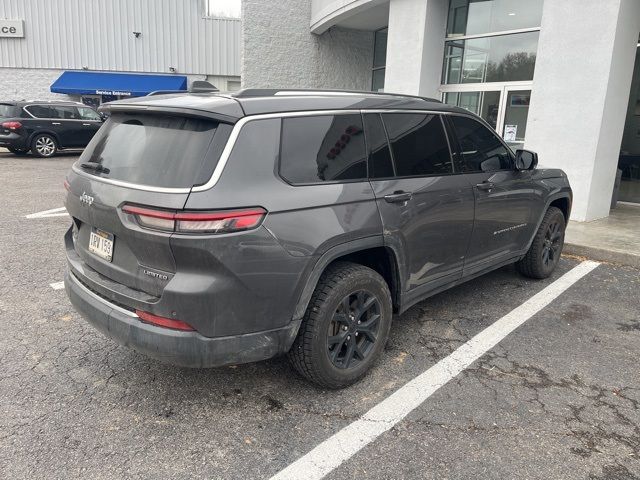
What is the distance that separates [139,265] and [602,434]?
269 centimetres

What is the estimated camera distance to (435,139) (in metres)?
3.79

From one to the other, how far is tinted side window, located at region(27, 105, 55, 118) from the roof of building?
14.6 metres

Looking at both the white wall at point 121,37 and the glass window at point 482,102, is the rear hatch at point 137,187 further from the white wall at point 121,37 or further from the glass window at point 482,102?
the white wall at point 121,37

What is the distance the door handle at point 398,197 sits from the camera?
10.6 feet

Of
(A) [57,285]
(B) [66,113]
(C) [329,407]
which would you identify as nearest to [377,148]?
(C) [329,407]

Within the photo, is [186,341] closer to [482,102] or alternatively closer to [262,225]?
[262,225]

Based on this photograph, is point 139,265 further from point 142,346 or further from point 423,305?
point 423,305

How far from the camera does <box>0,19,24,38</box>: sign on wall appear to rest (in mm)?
25344

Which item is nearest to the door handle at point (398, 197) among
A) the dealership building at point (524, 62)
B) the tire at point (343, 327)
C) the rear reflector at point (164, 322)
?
the tire at point (343, 327)

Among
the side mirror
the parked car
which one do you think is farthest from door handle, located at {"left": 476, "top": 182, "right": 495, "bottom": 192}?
the parked car

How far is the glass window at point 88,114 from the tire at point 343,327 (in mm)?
16004

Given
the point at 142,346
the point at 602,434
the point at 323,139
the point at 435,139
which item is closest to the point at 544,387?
the point at 602,434

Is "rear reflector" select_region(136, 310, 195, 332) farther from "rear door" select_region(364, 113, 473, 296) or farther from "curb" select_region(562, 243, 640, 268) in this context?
"curb" select_region(562, 243, 640, 268)

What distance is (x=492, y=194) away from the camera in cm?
420
